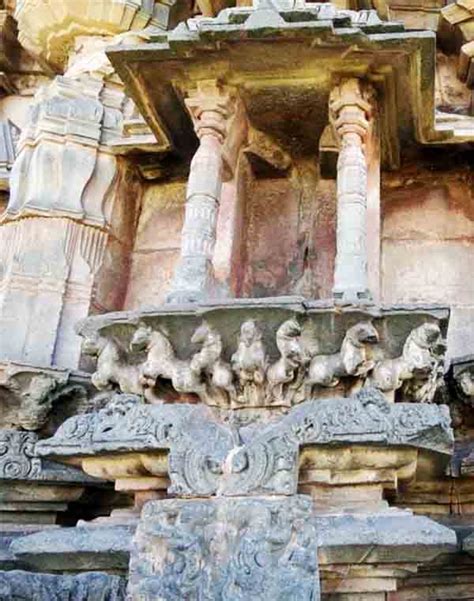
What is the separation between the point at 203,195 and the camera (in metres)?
5.00

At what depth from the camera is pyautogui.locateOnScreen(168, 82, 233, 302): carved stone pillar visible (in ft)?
15.6

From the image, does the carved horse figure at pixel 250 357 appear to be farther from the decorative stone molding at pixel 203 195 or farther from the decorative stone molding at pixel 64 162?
the decorative stone molding at pixel 64 162

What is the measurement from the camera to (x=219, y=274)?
204 inches

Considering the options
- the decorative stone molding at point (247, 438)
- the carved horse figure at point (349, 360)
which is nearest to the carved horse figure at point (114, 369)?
the decorative stone molding at point (247, 438)

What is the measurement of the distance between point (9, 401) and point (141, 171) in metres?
2.11

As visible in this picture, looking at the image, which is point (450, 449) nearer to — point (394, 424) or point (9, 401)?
point (394, 424)

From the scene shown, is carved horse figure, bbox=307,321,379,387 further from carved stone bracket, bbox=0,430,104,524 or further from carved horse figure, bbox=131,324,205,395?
carved stone bracket, bbox=0,430,104,524

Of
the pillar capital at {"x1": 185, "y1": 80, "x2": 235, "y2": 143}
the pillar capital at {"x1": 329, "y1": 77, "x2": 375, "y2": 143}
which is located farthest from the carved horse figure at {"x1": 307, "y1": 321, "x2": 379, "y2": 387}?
Result: the pillar capital at {"x1": 185, "y1": 80, "x2": 235, "y2": 143}

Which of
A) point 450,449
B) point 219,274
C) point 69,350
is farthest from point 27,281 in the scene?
point 450,449

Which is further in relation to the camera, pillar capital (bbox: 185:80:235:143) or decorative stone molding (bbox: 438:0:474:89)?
decorative stone molding (bbox: 438:0:474:89)

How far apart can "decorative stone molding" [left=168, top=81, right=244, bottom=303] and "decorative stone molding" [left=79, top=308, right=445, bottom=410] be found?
1.17 feet

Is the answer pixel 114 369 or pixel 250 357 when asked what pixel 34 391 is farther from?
pixel 250 357

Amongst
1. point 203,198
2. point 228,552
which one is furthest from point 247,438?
point 203,198

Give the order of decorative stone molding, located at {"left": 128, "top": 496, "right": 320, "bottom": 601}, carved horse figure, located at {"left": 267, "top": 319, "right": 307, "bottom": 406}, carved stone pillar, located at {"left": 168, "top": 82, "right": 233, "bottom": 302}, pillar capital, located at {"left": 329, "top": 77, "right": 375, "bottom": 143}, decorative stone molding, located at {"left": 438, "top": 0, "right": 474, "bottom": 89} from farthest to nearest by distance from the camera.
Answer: decorative stone molding, located at {"left": 438, "top": 0, "right": 474, "bottom": 89} → pillar capital, located at {"left": 329, "top": 77, "right": 375, "bottom": 143} → carved stone pillar, located at {"left": 168, "top": 82, "right": 233, "bottom": 302} → carved horse figure, located at {"left": 267, "top": 319, "right": 307, "bottom": 406} → decorative stone molding, located at {"left": 128, "top": 496, "right": 320, "bottom": 601}
